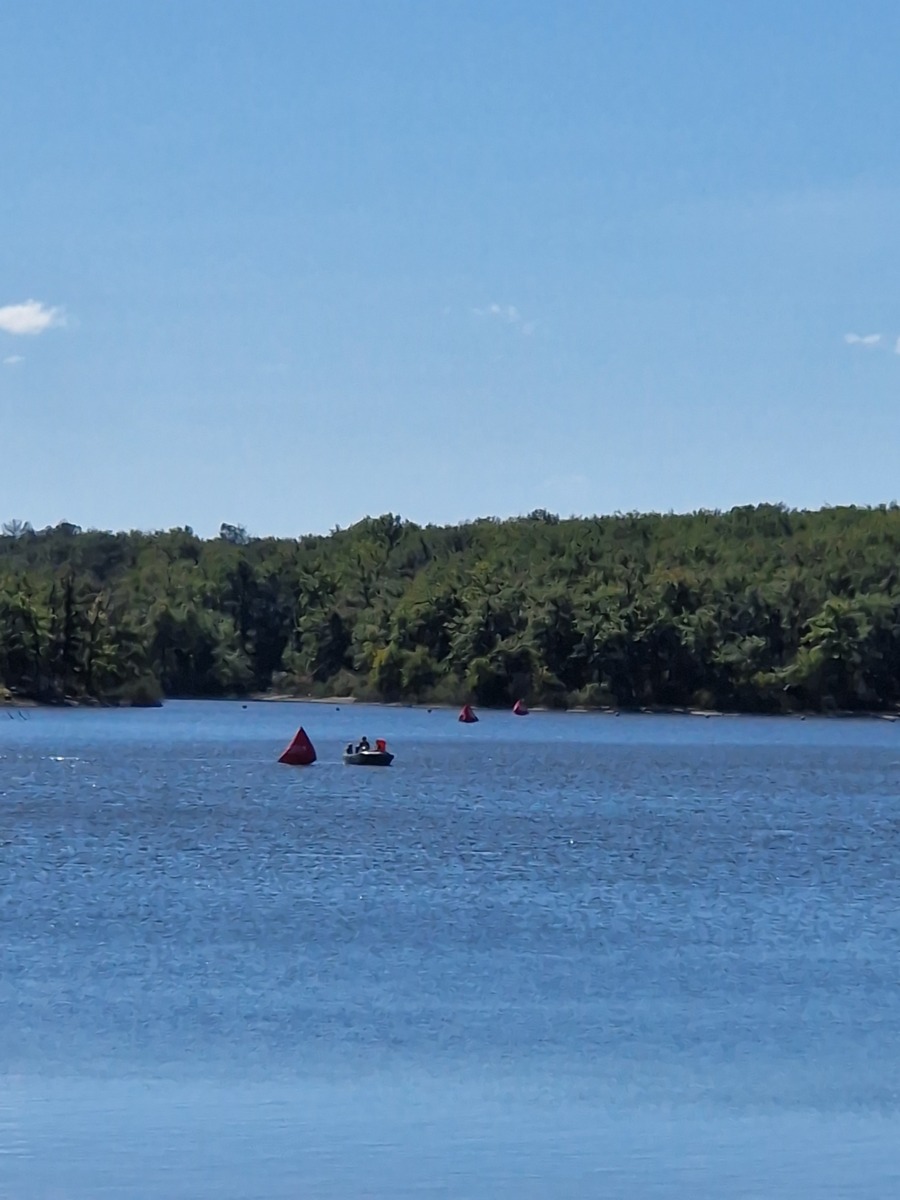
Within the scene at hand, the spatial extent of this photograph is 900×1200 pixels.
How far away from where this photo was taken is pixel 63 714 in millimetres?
159500

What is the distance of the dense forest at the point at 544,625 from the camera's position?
502 feet

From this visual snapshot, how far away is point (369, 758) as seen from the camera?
8712 cm

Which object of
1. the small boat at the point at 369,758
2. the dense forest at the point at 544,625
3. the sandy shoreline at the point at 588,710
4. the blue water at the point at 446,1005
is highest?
the dense forest at the point at 544,625

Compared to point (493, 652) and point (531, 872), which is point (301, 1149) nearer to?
point (531, 872)

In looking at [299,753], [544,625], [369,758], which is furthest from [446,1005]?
[544,625]

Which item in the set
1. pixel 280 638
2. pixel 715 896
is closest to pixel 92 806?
pixel 715 896

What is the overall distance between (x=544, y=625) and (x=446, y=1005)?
13586 centimetres

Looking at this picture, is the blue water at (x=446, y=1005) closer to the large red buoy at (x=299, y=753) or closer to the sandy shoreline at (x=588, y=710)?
the large red buoy at (x=299, y=753)

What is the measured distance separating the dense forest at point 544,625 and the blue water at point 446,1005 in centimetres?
9003

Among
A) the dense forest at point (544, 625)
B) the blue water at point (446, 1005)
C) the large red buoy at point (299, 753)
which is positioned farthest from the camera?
the dense forest at point (544, 625)

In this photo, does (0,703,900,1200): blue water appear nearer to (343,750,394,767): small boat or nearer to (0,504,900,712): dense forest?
(343,750,394,767): small boat

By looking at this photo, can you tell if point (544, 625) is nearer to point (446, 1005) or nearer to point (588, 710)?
point (588, 710)

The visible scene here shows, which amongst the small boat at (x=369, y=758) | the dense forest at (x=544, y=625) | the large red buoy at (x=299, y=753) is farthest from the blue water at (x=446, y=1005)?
the dense forest at (x=544, y=625)

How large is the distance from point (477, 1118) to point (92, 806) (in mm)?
47139
